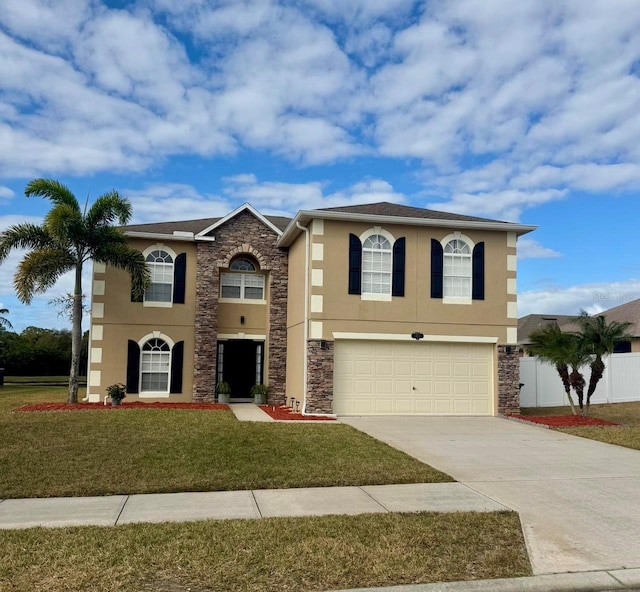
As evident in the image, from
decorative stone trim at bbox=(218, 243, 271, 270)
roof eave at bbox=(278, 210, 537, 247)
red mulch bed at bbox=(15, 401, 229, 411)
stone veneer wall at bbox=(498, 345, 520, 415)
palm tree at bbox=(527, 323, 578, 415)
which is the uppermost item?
roof eave at bbox=(278, 210, 537, 247)

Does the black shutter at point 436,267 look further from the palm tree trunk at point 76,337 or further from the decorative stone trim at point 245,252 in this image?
the palm tree trunk at point 76,337

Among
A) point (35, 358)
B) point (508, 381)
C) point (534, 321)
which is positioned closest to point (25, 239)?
point (508, 381)

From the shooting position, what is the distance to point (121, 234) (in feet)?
60.8

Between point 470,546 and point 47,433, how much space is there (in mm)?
9229

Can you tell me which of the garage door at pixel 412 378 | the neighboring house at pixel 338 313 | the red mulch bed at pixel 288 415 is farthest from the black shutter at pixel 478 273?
the red mulch bed at pixel 288 415

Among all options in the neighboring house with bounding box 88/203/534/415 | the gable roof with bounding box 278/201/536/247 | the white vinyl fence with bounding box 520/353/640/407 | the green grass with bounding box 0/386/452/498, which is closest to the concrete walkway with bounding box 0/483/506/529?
the green grass with bounding box 0/386/452/498

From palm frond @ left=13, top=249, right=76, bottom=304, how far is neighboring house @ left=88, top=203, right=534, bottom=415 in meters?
1.46

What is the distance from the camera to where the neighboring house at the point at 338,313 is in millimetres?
17422

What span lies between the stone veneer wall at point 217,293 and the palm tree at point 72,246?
232cm

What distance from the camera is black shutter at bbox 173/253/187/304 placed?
20234 millimetres

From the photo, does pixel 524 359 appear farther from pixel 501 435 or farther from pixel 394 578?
pixel 394 578

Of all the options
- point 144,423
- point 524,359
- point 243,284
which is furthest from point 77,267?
point 524,359

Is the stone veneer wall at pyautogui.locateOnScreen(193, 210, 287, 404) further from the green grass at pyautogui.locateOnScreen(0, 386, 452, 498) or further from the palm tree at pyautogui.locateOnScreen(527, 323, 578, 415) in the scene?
the palm tree at pyautogui.locateOnScreen(527, 323, 578, 415)

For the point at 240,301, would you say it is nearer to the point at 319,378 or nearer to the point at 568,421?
the point at 319,378
